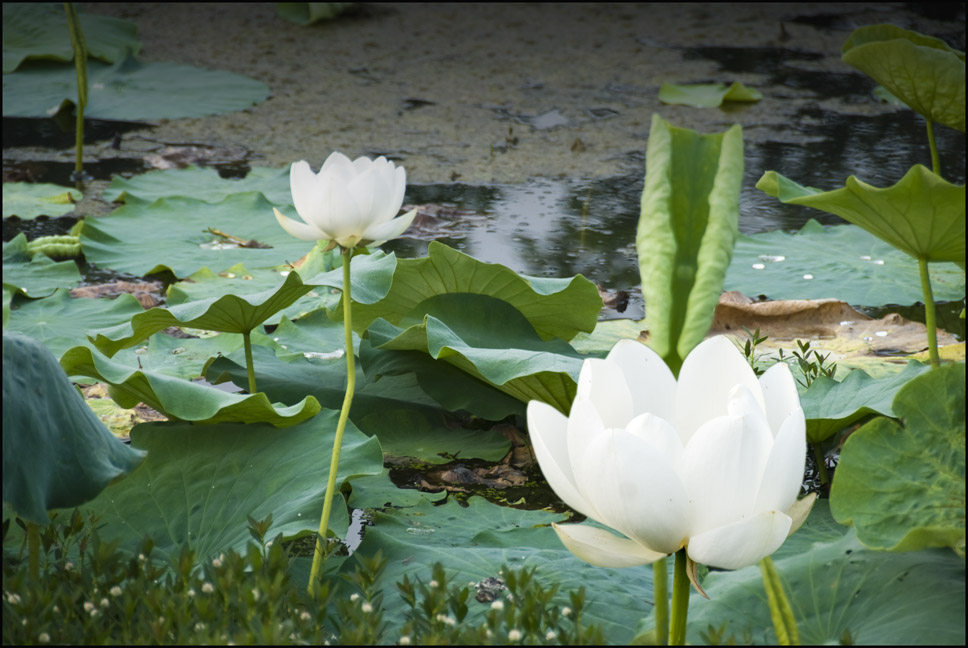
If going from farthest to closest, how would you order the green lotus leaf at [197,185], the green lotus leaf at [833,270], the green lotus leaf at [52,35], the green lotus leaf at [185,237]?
the green lotus leaf at [52,35] < the green lotus leaf at [197,185] < the green lotus leaf at [185,237] < the green lotus leaf at [833,270]

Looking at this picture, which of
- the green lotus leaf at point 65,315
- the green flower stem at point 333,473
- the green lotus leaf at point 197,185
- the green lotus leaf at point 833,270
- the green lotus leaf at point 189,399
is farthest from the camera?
the green lotus leaf at point 197,185

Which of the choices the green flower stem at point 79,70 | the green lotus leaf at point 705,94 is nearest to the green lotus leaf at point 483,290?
the green flower stem at point 79,70

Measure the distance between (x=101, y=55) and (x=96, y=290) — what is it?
102 inches

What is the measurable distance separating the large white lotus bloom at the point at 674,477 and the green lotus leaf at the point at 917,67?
39.1 inches

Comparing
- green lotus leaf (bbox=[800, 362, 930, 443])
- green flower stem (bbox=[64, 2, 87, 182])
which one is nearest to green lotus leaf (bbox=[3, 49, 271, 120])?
green flower stem (bbox=[64, 2, 87, 182])

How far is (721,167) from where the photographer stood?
0.51 meters

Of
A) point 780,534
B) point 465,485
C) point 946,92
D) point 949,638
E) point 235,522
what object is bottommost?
point 465,485

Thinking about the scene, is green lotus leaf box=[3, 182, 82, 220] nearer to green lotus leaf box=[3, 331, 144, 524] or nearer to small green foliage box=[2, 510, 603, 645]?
green lotus leaf box=[3, 331, 144, 524]

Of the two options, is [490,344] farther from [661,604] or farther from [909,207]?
[661,604]

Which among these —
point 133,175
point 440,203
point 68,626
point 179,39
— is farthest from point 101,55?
point 68,626

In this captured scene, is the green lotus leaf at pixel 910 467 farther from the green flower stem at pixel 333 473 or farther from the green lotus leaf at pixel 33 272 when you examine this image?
the green lotus leaf at pixel 33 272

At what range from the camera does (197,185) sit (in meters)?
3.11

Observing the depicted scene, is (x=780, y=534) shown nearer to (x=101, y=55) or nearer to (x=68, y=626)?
(x=68, y=626)

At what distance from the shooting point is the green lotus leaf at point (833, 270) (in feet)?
7.45
